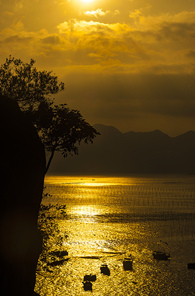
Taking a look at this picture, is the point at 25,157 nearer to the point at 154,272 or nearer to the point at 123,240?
the point at 154,272

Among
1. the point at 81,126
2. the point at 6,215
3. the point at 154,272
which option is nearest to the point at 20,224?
the point at 6,215

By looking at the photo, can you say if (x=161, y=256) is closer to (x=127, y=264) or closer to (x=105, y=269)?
(x=127, y=264)

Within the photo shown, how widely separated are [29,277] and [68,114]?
45.2ft

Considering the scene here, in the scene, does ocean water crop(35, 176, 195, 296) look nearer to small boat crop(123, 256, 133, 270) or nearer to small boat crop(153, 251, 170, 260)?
small boat crop(123, 256, 133, 270)

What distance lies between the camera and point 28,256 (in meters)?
26.1

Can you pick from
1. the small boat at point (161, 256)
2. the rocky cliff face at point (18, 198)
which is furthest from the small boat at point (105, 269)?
the rocky cliff face at point (18, 198)

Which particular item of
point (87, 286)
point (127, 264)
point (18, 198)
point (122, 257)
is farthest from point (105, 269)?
point (18, 198)

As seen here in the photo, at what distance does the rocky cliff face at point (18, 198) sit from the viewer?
2416 centimetres

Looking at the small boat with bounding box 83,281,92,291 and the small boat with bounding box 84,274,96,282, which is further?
the small boat with bounding box 84,274,96,282

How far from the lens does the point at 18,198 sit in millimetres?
25391

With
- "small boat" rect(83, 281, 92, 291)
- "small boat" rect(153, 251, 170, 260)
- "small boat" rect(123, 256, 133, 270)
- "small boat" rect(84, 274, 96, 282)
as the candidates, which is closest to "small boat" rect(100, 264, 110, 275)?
"small boat" rect(84, 274, 96, 282)

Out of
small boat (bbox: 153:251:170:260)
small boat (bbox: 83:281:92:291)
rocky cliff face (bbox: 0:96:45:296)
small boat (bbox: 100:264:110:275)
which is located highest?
rocky cliff face (bbox: 0:96:45:296)

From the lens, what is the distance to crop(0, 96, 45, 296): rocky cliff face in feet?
79.3

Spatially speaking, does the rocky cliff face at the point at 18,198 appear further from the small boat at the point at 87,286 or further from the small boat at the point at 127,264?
the small boat at the point at 127,264
